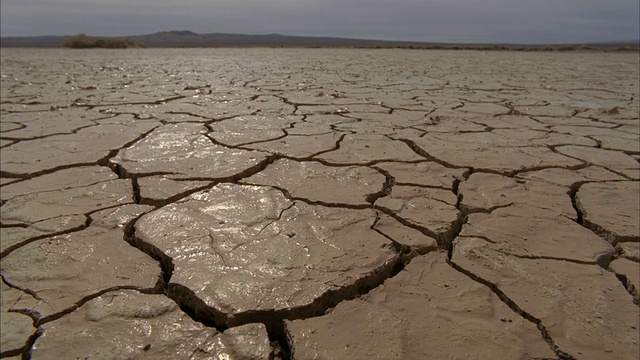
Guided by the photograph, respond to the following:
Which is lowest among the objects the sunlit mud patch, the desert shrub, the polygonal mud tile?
the polygonal mud tile

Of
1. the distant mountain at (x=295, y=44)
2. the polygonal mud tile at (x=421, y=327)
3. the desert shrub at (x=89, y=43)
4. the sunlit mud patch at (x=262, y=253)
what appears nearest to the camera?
the polygonal mud tile at (x=421, y=327)

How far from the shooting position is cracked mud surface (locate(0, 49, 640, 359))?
3.07 feet

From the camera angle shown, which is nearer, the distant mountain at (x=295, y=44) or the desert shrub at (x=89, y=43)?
the desert shrub at (x=89, y=43)

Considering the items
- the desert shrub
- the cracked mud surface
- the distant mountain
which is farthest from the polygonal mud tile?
the distant mountain

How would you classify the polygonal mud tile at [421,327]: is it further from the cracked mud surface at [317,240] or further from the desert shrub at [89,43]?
the desert shrub at [89,43]

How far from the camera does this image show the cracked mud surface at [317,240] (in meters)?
0.94

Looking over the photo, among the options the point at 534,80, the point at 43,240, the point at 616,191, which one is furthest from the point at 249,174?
the point at 534,80

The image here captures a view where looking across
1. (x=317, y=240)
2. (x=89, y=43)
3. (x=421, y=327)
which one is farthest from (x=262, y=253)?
(x=89, y=43)

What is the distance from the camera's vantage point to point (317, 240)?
132 centimetres

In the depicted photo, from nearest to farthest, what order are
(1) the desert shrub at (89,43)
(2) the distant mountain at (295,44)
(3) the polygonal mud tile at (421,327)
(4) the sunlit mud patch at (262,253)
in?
(3) the polygonal mud tile at (421,327)
(4) the sunlit mud patch at (262,253)
(1) the desert shrub at (89,43)
(2) the distant mountain at (295,44)

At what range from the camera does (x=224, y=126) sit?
274 centimetres

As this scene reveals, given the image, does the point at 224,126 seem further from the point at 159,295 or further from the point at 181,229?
the point at 159,295

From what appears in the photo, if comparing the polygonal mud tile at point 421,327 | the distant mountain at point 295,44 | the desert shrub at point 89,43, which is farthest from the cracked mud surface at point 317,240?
the distant mountain at point 295,44

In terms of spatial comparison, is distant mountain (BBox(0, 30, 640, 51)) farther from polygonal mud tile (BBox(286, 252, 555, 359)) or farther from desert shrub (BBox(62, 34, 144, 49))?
polygonal mud tile (BBox(286, 252, 555, 359))
